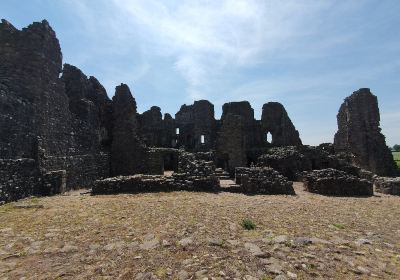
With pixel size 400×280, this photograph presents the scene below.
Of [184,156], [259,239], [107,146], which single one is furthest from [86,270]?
[107,146]

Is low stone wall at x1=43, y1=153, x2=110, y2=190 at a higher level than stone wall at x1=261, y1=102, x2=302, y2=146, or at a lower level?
lower

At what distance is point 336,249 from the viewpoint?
24.9 feet

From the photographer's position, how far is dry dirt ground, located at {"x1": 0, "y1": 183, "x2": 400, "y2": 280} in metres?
6.37

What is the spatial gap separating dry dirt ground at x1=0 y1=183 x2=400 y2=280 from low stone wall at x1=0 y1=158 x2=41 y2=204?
6.28 ft

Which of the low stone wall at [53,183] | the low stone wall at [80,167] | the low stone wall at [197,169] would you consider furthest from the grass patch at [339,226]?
the low stone wall at [80,167]

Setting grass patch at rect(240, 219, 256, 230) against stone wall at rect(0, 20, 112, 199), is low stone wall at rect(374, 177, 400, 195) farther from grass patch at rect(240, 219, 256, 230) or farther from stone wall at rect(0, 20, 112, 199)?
stone wall at rect(0, 20, 112, 199)

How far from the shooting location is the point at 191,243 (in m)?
7.72

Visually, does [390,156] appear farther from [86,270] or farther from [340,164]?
[86,270]

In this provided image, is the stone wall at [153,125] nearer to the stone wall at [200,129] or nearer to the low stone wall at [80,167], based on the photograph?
the stone wall at [200,129]

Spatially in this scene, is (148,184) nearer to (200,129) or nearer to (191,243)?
(191,243)

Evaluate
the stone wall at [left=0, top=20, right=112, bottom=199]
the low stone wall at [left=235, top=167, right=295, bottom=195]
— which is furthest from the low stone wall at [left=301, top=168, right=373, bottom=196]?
the stone wall at [left=0, top=20, right=112, bottom=199]

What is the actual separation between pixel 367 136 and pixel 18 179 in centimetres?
3888

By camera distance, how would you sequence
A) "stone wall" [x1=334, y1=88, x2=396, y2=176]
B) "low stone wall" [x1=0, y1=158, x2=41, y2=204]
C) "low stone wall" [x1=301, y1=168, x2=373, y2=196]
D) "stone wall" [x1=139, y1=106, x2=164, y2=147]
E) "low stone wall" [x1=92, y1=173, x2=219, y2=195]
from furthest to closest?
"stone wall" [x1=139, y1=106, x2=164, y2=147]
"stone wall" [x1=334, y1=88, x2=396, y2=176]
"low stone wall" [x1=301, y1=168, x2=373, y2=196]
"low stone wall" [x1=92, y1=173, x2=219, y2=195]
"low stone wall" [x1=0, y1=158, x2=41, y2=204]

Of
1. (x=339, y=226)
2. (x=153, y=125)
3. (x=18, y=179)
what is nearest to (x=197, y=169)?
(x=18, y=179)
